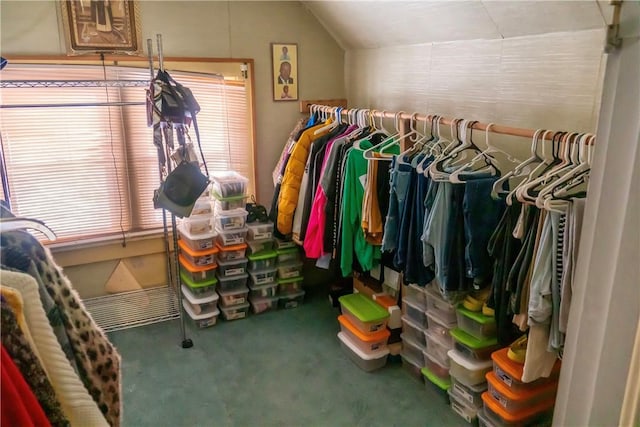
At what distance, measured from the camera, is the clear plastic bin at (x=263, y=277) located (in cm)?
342

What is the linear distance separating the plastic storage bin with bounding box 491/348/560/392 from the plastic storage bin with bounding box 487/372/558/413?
0.7 inches

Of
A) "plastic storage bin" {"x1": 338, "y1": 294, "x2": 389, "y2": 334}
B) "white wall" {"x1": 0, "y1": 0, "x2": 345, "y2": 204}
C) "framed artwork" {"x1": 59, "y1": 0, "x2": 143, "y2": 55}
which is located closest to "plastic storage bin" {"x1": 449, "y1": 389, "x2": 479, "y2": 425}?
"plastic storage bin" {"x1": 338, "y1": 294, "x2": 389, "y2": 334}

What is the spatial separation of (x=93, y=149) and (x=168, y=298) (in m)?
1.15

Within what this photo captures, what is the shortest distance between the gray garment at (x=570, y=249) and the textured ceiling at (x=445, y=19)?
2.61 feet

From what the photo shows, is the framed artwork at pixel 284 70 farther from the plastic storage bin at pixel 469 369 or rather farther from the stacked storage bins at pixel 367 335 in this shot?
the plastic storage bin at pixel 469 369

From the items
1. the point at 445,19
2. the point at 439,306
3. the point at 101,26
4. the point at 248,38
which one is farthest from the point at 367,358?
the point at 101,26

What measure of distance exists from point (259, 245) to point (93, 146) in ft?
4.12

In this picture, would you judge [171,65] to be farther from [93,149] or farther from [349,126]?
[349,126]

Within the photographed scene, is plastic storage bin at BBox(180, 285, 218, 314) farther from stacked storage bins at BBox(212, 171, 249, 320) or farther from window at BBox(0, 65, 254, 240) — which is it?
window at BBox(0, 65, 254, 240)

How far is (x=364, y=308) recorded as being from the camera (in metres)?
2.89

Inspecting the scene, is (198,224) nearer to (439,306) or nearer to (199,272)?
(199,272)

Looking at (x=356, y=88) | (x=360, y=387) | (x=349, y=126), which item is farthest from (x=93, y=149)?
(x=360, y=387)

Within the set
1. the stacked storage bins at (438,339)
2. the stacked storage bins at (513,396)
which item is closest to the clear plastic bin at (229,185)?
the stacked storage bins at (438,339)

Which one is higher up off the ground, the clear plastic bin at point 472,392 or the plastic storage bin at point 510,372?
the plastic storage bin at point 510,372
